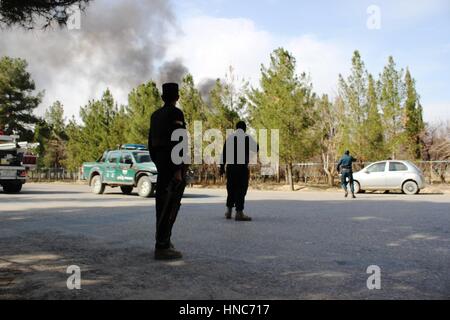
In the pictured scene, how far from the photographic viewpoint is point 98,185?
1833 centimetres

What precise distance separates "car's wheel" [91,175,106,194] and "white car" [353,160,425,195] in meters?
11.4

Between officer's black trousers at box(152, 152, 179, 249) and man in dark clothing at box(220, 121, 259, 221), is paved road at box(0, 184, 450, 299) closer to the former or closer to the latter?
officer's black trousers at box(152, 152, 179, 249)

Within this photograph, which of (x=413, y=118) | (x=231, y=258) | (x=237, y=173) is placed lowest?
(x=231, y=258)

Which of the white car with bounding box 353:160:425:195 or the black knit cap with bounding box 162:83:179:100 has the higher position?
the black knit cap with bounding box 162:83:179:100

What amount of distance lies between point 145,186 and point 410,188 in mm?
11477

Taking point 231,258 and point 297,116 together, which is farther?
point 297,116

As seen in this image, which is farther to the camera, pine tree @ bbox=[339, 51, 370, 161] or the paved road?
pine tree @ bbox=[339, 51, 370, 161]

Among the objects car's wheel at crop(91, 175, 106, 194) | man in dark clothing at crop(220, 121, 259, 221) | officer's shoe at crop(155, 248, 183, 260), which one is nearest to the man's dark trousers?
officer's shoe at crop(155, 248, 183, 260)

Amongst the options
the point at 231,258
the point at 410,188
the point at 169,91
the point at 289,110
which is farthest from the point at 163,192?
the point at 289,110

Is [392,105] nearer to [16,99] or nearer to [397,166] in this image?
[397,166]

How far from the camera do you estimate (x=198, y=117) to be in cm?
3177

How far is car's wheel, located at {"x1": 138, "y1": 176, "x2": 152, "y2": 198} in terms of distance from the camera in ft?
53.3
